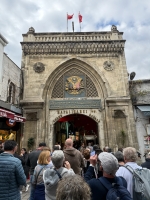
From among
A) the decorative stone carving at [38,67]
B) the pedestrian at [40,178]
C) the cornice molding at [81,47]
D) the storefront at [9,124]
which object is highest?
the cornice molding at [81,47]

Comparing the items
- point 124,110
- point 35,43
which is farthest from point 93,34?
point 124,110

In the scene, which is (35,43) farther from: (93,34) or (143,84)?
(143,84)

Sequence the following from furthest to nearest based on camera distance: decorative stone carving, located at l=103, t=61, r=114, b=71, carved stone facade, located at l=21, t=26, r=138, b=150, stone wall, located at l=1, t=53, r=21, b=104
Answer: decorative stone carving, located at l=103, t=61, r=114, b=71 → carved stone facade, located at l=21, t=26, r=138, b=150 → stone wall, located at l=1, t=53, r=21, b=104

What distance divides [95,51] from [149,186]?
11855 millimetres

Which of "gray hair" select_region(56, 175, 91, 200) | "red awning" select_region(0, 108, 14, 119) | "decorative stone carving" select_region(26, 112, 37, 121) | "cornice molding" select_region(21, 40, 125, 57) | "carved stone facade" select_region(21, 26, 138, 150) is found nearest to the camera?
"gray hair" select_region(56, 175, 91, 200)

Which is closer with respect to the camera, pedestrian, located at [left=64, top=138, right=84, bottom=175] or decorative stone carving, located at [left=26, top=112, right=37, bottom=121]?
pedestrian, located at [left=64, top=138, right=84, bottom=175]

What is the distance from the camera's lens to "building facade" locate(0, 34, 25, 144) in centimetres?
941

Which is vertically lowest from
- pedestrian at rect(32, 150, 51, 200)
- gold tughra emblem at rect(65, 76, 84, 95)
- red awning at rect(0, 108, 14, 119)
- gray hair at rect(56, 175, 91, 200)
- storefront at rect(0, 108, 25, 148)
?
pedestrian at rect(32, 150, 51, 200)

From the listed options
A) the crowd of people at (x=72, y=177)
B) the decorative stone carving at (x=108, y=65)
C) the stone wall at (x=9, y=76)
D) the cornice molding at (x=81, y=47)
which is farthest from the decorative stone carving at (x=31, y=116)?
the crowd of people at (x=72, y=177)

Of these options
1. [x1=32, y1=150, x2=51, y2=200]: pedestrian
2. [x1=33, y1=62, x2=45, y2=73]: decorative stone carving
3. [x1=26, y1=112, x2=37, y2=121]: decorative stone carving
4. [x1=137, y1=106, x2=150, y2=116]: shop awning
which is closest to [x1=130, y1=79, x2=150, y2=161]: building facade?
[x1=137, y1=106, x2=150, y2=116]: shop awning

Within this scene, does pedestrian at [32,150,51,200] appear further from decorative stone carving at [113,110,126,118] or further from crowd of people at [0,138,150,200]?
decorative stone carving at [113,110,126,118]

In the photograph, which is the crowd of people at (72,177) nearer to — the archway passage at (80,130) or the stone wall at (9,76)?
the stone wall at (9,76)

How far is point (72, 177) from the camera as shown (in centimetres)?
126

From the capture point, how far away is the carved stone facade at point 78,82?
1121 centimetres
